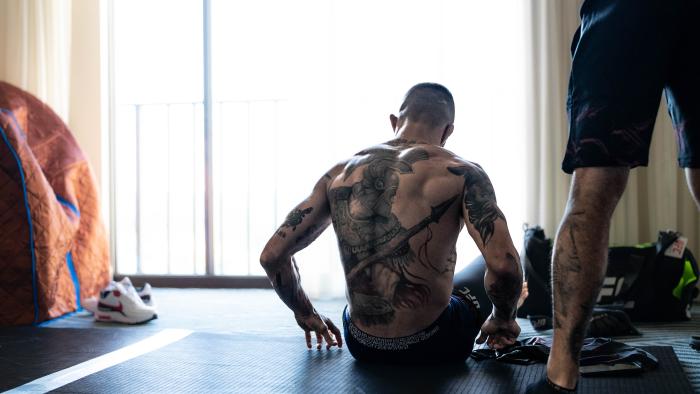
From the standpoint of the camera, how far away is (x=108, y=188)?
13.2 feet

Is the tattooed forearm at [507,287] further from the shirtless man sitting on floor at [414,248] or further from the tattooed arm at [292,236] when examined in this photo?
the tattooed arm at [292,236]

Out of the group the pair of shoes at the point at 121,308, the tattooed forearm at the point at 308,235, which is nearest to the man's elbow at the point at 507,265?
the tattooed forearm at the point at 308,235

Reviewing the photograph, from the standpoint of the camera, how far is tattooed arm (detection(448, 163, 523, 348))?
1484mm

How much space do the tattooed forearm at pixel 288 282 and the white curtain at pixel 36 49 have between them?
2368mm

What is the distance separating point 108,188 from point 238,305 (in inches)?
55.1

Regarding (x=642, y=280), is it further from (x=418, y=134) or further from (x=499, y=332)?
(x=418, y=134)

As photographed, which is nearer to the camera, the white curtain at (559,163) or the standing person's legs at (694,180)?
the standing person's legs at (694,180)

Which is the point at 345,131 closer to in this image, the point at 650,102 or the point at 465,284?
the point at 465,284

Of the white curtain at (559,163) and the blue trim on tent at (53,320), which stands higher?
the white curtain at (559,163)

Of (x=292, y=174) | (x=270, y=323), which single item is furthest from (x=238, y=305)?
(x=292, y=174)

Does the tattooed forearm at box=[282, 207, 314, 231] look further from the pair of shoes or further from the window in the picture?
the window

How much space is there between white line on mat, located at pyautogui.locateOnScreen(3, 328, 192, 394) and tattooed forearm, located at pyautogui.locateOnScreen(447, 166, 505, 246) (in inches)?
40.8

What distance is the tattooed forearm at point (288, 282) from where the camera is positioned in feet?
5.77

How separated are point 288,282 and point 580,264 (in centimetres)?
85
